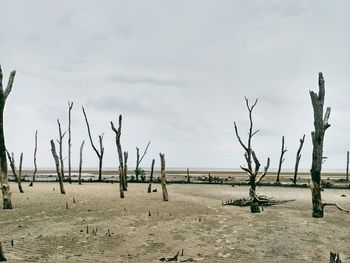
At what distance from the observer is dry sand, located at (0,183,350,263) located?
10820 millimetres

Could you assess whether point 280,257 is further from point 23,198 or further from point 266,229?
point 23,198

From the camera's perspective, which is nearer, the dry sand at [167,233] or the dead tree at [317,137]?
the dry sand at [167,233]

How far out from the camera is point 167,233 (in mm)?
13125

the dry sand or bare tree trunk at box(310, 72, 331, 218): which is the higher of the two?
bare tree trunk at box(310, 72, 331, 218)

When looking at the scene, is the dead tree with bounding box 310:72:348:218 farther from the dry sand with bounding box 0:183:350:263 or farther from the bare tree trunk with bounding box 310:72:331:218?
the dry sand with bounding box 0:183:350:263

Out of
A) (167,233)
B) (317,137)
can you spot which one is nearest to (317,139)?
(317,137)

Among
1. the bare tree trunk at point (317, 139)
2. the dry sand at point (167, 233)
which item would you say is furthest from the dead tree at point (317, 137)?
the dry sand at point (167, 233)

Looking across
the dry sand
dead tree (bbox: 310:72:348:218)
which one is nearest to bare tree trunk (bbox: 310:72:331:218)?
dead tree (bbox: 310:72:348:218)

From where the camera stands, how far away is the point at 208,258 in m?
10.5

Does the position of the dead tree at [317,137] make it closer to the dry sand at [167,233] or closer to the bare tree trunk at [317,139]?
the bare tree trunk at [317,139]

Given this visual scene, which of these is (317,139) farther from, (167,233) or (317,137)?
(167,233)

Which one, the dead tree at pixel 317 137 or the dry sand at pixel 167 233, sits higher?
the dead tree at pixel 317 137

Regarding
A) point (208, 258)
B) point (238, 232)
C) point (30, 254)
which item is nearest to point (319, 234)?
point (238, 232)

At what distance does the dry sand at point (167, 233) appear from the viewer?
426 inches
